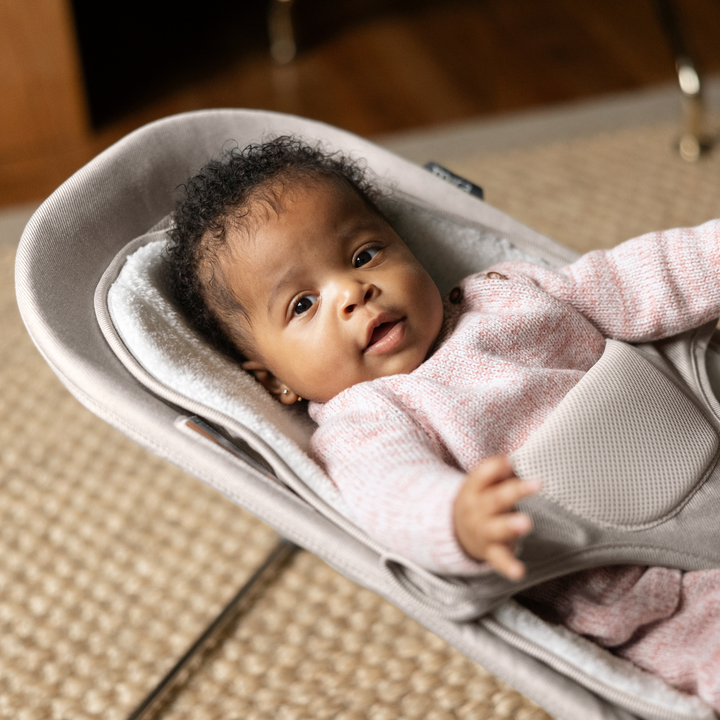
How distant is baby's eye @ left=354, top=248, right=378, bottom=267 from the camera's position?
29.5 inches

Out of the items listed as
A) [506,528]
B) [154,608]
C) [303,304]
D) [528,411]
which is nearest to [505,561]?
[506,528]

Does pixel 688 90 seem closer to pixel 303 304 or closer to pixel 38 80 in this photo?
pixel 303 304

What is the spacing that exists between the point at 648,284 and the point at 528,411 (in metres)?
0.19

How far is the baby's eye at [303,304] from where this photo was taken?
2.42 ft

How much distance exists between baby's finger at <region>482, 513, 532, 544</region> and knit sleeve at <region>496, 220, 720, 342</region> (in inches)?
13.9

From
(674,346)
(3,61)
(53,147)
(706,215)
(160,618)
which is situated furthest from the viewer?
(53,147)

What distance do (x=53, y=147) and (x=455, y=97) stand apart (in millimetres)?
970

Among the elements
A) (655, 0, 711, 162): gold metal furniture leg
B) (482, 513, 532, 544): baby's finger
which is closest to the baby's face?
(482, 513, 532, 544): baby's finger

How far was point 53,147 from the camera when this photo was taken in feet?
6.37

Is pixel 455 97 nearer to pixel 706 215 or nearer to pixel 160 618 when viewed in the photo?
pixel 706 215

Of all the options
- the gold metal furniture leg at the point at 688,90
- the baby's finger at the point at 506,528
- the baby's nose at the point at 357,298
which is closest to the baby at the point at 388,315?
the baby's nose at the point at 357,298

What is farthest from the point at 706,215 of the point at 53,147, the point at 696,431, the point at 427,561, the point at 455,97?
the point at 53,147

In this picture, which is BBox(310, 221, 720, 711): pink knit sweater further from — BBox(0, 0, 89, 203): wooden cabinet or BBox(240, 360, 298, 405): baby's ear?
BBox(0, 0, 89, 203): wooden cabinet

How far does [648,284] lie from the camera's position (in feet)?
2.53
